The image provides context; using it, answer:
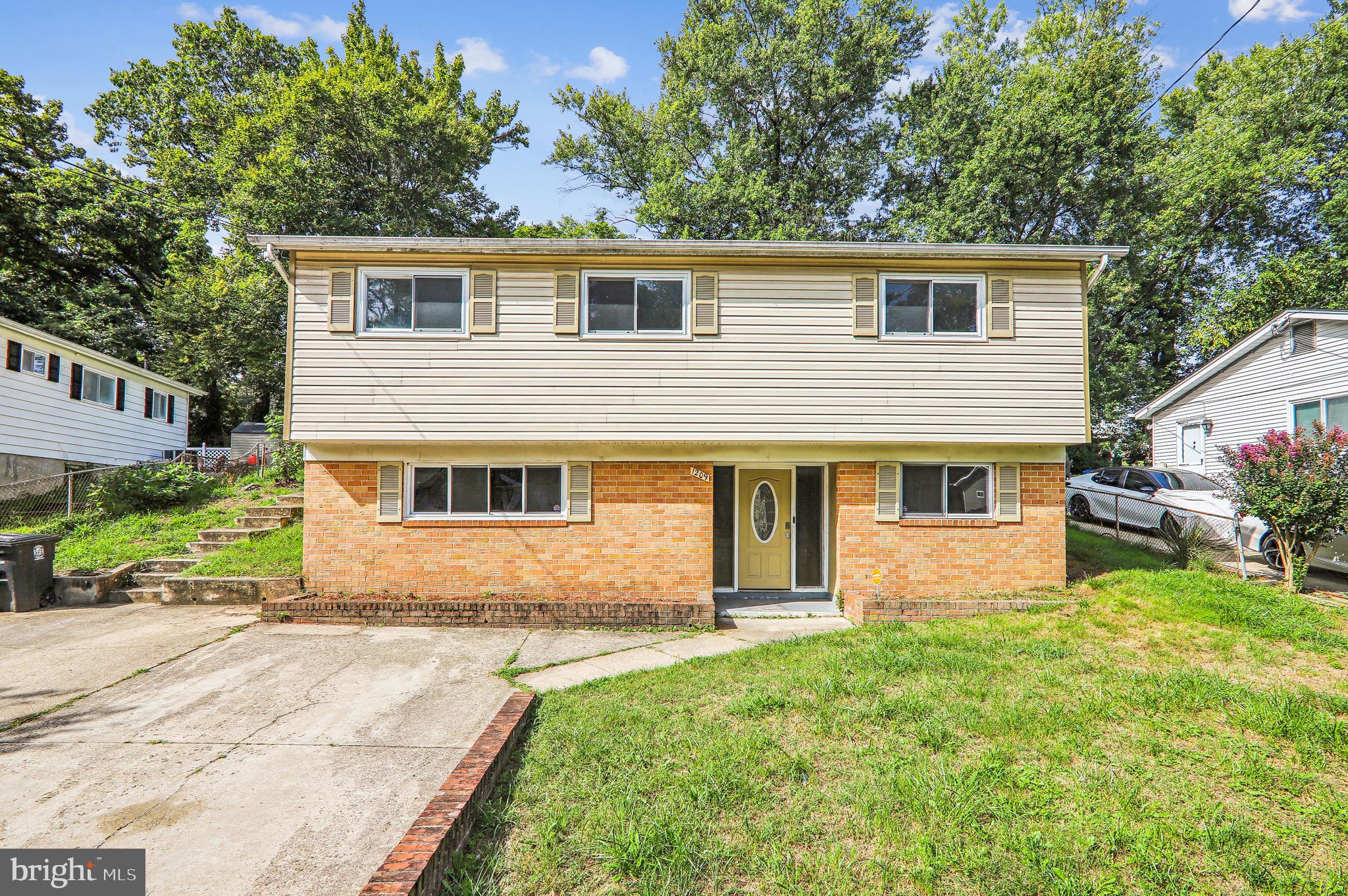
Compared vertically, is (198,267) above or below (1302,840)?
above

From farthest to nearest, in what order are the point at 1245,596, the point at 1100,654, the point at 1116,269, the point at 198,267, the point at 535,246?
the point at 198,267 → the point at 1116,269 → the point at 535,246 → the point at 1245,596 → the point at 1100,654

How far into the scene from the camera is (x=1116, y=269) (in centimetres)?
2172

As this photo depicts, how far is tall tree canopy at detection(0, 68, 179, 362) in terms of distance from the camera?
2433 cm

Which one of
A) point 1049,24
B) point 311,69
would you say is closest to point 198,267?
point 311,69

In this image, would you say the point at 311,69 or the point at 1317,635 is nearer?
the point at 1317,635

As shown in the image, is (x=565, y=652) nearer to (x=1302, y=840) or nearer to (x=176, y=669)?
(x=176, y=669)

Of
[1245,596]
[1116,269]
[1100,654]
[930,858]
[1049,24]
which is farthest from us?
[1049,24]

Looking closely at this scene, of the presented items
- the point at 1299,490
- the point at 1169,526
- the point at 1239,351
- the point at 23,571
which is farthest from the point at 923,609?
the point at 23,571

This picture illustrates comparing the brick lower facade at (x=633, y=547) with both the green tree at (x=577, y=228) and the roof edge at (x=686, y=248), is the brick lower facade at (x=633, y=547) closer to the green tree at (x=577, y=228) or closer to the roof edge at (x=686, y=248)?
the roof edge at (x=686, y=248)

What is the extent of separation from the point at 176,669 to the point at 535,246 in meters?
6.55

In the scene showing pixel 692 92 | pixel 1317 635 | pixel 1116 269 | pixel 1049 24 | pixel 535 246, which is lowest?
pixel 1317 635

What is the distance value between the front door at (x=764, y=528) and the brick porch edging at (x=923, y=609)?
2.00m

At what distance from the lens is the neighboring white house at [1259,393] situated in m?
12.2

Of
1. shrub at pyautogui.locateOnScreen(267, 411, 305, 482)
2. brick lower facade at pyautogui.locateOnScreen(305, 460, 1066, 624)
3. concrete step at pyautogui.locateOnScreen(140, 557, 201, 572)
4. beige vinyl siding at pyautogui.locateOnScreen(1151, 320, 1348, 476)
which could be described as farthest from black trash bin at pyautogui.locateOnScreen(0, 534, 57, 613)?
beige vinyl siding at pyautogui.locateOnScreen(1151, 320, 1348, 476)
